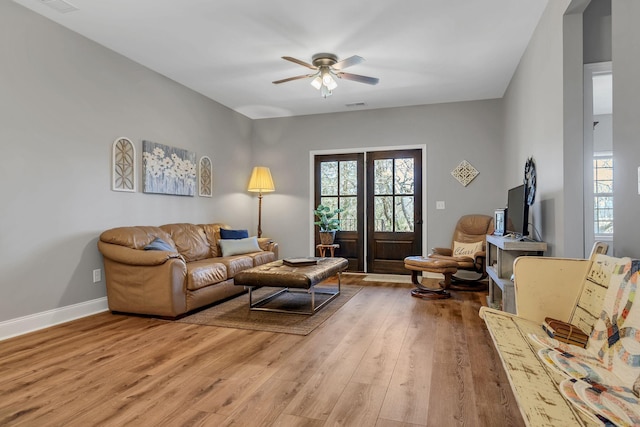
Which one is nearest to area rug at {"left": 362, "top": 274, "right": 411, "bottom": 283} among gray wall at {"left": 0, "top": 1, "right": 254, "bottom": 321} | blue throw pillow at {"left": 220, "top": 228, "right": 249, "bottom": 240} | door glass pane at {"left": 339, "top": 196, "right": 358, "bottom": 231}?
door glass pane at {"left": 339, "top": 196, "right": 358, "bottom": 231}

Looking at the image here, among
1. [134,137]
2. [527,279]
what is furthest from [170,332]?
[527,279]

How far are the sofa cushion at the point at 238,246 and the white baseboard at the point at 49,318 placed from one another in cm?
150

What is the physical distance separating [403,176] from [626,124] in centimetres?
444

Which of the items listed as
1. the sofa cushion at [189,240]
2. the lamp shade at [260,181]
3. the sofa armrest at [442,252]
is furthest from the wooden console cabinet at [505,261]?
the lamp shade at [260,181]

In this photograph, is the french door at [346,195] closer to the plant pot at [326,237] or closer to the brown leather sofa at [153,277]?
the plant pot at [326,237]

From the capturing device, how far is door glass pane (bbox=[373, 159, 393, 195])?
616cm

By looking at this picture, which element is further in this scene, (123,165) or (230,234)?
(230,234)

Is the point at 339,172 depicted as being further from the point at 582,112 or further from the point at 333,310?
the point at 582,112

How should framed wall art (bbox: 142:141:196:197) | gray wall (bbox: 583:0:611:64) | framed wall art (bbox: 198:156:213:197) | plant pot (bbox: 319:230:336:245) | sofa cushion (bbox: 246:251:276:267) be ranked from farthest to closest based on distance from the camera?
1. plant pot (bbox: 319:230:336:245)
2. framed wall art (bbox: 198:156:213:197)
3. sofa cushion (bbox: 246:251:276:267)
4. framed wall art (bbox: 142:141:196:197)
5. gray wall (bbox: 583:0:611:64)

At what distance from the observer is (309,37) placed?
146 inches

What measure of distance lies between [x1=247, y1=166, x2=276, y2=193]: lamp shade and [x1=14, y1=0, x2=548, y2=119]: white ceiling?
1467mm

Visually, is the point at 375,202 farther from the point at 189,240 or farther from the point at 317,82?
the point at 189,240

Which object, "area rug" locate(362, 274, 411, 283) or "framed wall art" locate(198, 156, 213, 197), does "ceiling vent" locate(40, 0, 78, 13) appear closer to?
"framed wall art" locate(198, 156, 213, 197)

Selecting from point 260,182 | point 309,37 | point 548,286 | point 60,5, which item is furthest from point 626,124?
point 260,182
